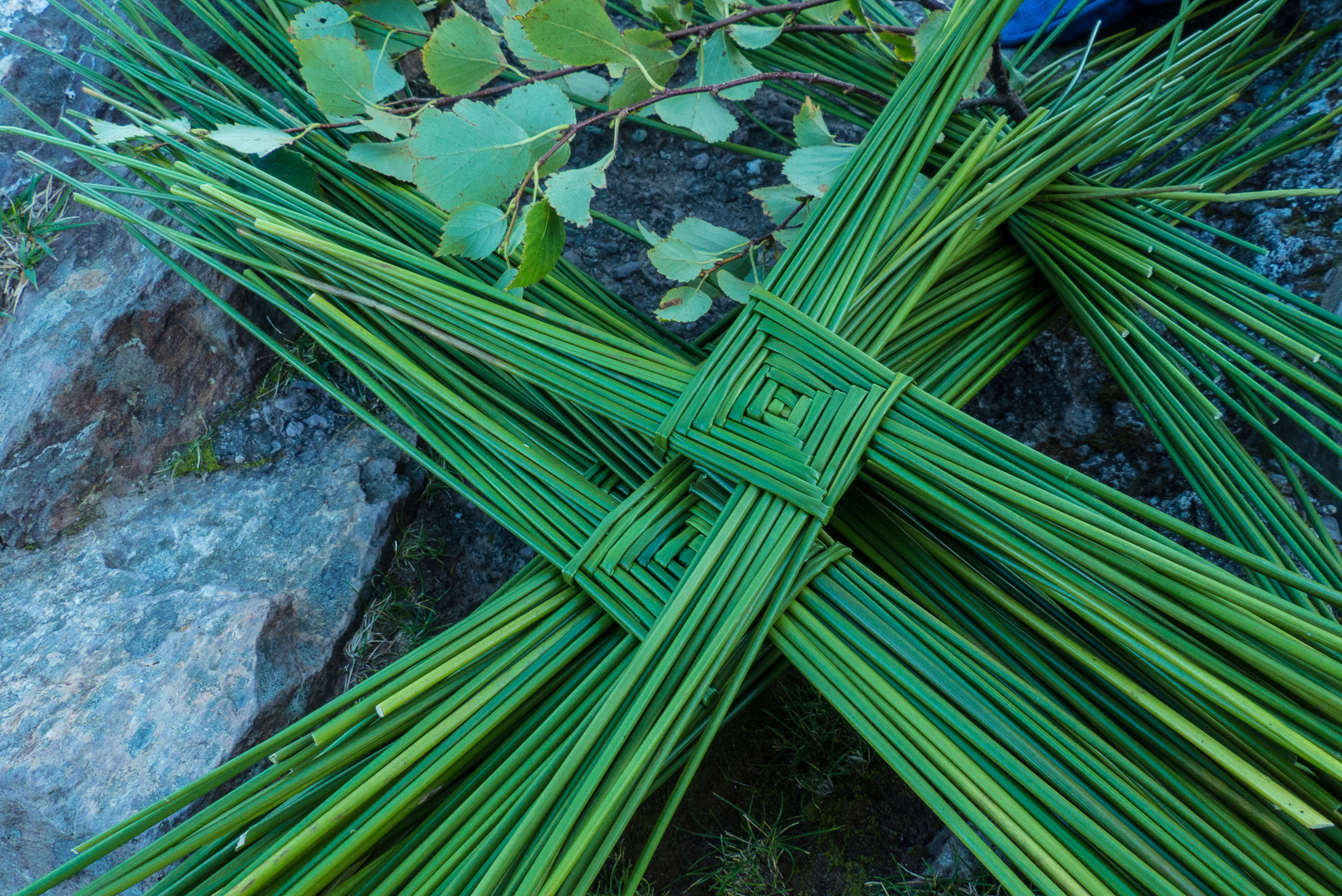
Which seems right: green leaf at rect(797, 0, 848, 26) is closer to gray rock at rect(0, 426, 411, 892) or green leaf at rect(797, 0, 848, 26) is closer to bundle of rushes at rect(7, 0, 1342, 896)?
bundle of rushes at rect(7, 0, 1342, 896)

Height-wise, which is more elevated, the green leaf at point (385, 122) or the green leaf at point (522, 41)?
the green leaf at point (522, 41)

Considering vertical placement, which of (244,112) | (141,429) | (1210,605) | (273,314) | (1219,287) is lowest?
(141,429)

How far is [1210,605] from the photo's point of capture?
0.50 metres

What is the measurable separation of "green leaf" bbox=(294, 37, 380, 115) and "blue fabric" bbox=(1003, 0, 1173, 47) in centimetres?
84

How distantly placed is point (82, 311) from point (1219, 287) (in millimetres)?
1290

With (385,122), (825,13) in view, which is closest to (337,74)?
(385,122)

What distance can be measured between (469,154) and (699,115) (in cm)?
24

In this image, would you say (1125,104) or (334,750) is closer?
(334,750)

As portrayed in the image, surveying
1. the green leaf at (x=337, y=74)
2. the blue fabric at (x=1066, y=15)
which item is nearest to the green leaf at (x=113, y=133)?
the green leaf at (x=337, y=74)

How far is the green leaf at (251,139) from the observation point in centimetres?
78

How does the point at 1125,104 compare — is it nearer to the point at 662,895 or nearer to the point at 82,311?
the point at 662,895

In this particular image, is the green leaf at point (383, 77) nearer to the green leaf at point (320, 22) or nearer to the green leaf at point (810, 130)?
the green leaf at point (320, 22)

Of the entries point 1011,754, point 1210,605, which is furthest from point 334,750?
point 1210,605

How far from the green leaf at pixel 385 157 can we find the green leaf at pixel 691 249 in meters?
0.28
